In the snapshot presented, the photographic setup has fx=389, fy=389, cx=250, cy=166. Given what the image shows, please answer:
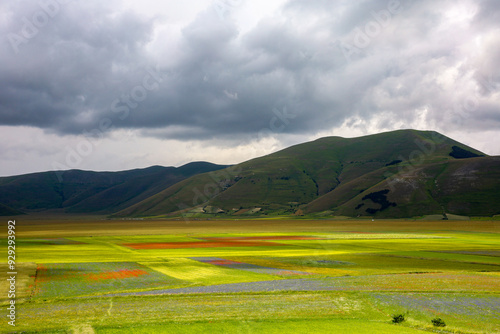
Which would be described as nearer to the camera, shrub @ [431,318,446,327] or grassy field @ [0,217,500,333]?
grassy field @ [0,217,500,333]

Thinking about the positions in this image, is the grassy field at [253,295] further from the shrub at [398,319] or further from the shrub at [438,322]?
the shrub at [438,322]

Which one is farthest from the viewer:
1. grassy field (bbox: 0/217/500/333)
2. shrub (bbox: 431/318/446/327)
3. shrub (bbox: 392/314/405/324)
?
shrub (bbox: 392/314/405/324)

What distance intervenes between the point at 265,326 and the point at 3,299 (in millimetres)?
23377

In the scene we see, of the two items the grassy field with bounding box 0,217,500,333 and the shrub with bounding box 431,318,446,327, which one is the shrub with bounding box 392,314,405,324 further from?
the shrub with bounding box 431,318,446,327

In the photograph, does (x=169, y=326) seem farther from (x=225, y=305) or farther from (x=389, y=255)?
(x=389, y=255)

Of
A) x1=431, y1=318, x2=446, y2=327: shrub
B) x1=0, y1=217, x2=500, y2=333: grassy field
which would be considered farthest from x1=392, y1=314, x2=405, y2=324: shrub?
x1=431, y1=318, x2=446, y2=327: shrub

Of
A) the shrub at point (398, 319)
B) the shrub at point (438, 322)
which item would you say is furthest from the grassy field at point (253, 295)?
the shrub at point (438, 322)

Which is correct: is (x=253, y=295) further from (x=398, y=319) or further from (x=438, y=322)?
(x=438, y=322)

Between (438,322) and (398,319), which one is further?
(398,319)

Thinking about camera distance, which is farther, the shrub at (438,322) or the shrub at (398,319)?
the shrub at (398,319)

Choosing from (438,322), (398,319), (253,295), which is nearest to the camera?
(438,322)

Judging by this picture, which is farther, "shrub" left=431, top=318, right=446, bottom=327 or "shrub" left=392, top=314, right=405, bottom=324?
"shrub" left=392, top=314, right=405, bottom=324

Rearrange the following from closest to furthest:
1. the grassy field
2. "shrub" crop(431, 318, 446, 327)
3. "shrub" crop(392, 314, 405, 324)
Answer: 1. the grassy field
2. "shrub" crop(431, 318, 446, 327)
3. "shrub" crop(392, 314, 405, 324)

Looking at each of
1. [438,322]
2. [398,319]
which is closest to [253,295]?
[398,319]
